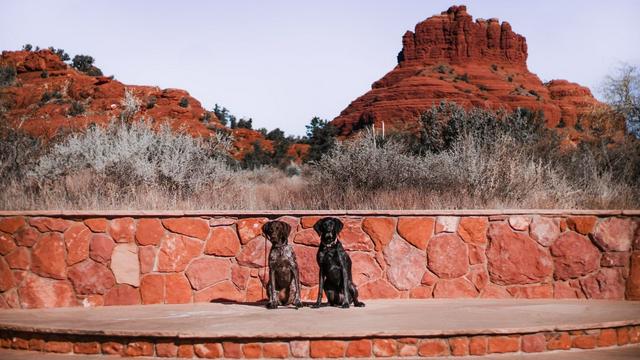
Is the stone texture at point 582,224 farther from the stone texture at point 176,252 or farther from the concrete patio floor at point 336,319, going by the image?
the stone texture at point 176,252

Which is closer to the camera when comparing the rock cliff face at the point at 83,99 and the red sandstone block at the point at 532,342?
the red sandstone block at the point at 532,342

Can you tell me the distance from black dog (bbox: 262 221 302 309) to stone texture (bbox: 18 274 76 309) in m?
2.94

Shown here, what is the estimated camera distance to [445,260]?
10.0m

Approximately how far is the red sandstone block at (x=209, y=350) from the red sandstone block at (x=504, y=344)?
259cm

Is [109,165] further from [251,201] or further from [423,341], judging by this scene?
[423,341]

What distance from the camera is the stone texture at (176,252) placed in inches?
384

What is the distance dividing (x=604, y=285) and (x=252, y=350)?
5898 millimetres

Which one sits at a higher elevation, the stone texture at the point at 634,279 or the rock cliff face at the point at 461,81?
the rock cliff face at the point at 461,81

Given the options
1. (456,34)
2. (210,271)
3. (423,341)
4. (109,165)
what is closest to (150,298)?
(210,271)

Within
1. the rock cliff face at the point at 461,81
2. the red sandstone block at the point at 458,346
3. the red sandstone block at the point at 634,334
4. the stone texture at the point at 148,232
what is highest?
the rock cliff face at the point at 461,81

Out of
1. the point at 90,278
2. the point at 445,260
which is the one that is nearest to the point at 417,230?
the point at 445,260

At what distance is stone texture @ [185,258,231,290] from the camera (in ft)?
32.2

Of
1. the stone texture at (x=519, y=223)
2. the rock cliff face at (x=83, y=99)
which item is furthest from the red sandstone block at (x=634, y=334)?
the rock cliff face at (x=83, y=99)

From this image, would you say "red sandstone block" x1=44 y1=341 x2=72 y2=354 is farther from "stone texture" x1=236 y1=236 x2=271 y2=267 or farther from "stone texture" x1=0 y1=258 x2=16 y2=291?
"stone texture" x1=236 y1=236 x2=271 y2=267
